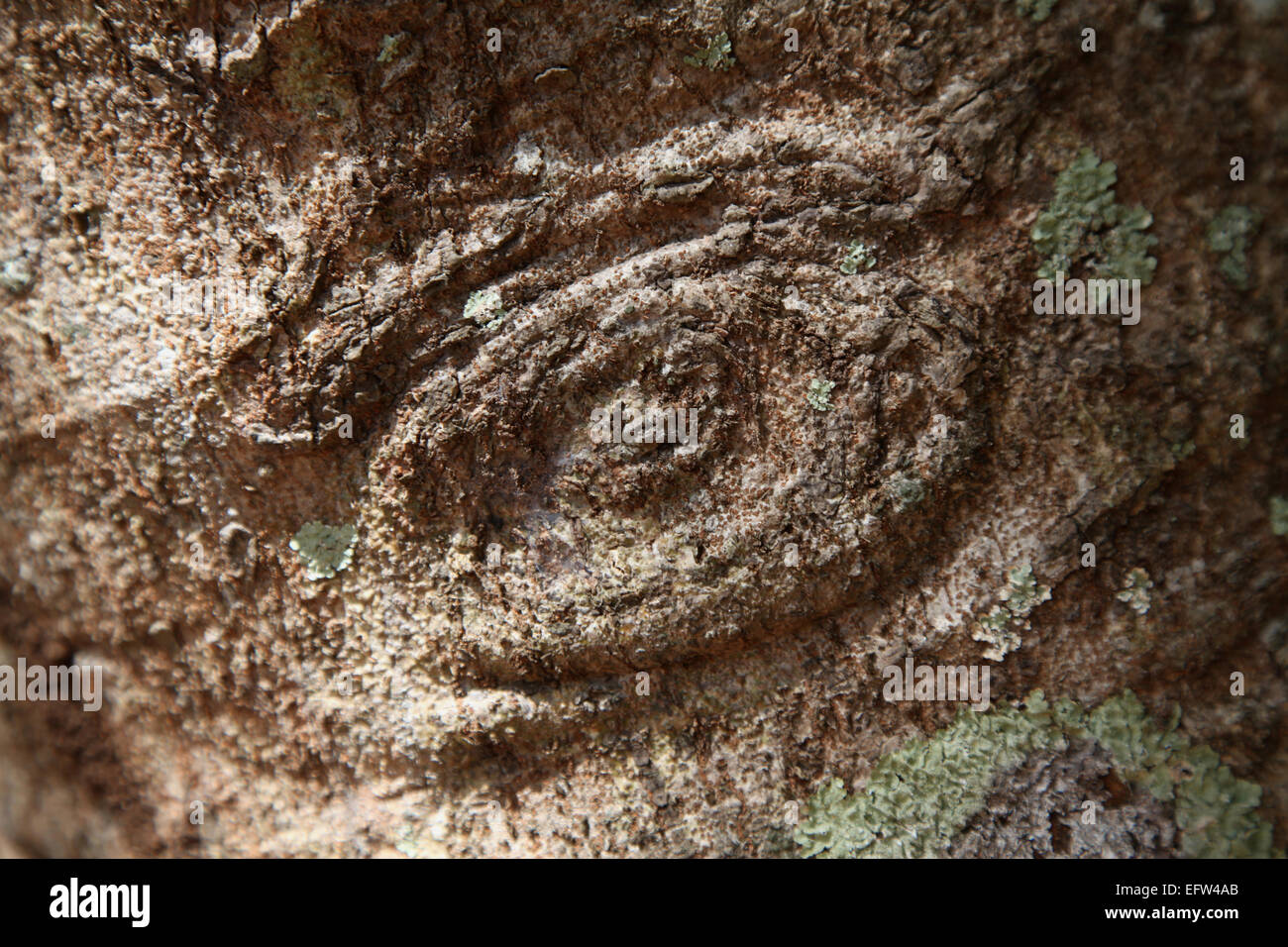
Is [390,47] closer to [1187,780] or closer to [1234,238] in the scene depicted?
[1234,238]

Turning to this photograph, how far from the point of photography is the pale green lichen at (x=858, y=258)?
1472 millimetres

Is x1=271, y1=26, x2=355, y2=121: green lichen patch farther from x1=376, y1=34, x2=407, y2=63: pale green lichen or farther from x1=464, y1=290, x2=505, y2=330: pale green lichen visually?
x1=464, y1=290, x2=505, y2=330: pale green lichen

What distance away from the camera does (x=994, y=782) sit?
1.46 m

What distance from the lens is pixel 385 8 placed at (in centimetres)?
151

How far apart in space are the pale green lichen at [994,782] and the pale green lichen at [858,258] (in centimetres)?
88

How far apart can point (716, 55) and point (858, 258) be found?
0.48 m

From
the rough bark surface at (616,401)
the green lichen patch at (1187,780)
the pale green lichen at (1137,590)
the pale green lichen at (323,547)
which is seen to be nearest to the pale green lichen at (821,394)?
the rough bark surface at (616,401)

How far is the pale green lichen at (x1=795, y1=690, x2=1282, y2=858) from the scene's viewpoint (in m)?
1.36

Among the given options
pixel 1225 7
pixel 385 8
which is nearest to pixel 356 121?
pixel 385 8

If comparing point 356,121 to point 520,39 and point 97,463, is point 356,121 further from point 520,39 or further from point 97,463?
point 97,463

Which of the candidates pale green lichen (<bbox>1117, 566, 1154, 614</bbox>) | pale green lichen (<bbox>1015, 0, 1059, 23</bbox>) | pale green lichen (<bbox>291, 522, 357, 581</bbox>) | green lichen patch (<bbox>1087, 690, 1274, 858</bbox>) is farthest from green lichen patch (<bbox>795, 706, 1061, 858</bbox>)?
pale green lichen (<bbox>1015, 0, 1059, 23</bbox>)

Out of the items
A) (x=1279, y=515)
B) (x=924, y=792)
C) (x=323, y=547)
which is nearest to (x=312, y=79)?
(x=323, y=547)

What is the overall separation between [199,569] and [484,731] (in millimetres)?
776

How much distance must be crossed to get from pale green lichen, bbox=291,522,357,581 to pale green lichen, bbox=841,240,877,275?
3.93 ft
